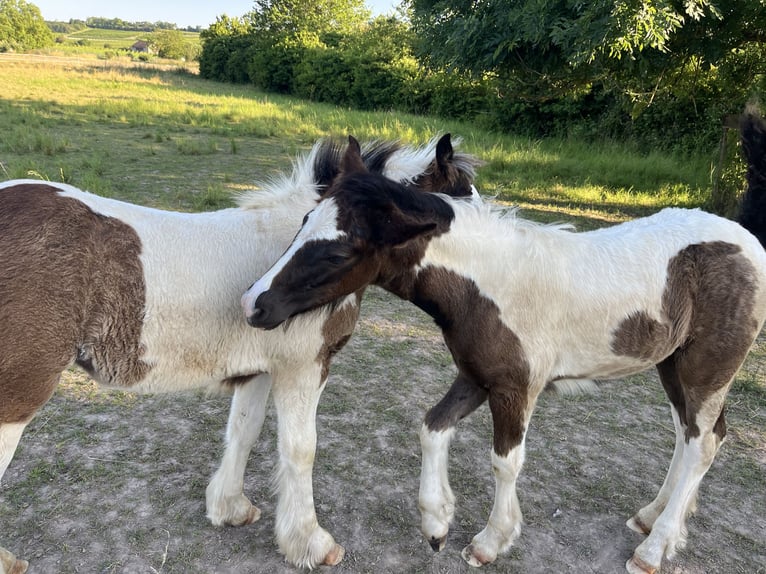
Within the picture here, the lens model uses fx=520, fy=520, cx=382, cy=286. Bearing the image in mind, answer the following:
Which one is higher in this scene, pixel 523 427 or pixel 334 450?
pixel 523 427

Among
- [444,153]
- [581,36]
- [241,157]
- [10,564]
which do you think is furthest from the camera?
[241,157]

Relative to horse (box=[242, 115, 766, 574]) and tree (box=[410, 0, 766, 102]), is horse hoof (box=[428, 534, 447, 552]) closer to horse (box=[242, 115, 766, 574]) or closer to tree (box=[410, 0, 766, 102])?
horse (box=[242, 115, 766, 574])

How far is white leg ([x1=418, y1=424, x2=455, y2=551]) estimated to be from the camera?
8.35ft

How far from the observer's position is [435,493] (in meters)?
2.58

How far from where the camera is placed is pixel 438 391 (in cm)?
403

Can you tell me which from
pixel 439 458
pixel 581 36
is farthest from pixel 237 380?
pixel 581 36

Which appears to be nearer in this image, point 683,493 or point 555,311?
point 555,311

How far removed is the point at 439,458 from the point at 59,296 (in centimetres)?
184

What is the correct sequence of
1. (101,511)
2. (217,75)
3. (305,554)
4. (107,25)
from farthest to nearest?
(107,25) < (217,75) < (101,511) < (305,554)

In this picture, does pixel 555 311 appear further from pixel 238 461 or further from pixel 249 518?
pixel 249 518

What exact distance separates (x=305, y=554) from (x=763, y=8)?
25.3 ft

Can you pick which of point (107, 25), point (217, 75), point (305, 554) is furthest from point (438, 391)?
point (107, 25)

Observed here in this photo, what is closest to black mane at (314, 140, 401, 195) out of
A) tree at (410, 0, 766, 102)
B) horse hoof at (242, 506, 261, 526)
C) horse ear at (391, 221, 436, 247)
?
horse ear at (391, 221, 436, 247)

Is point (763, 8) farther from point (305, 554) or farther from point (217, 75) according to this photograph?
point (217, 75)
